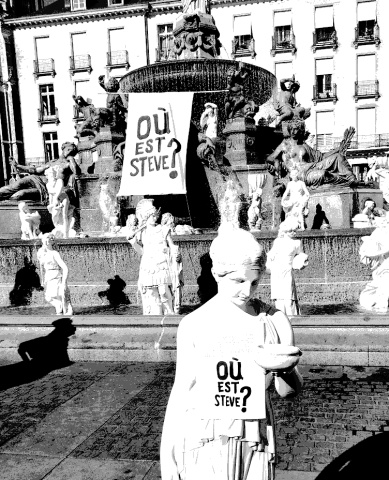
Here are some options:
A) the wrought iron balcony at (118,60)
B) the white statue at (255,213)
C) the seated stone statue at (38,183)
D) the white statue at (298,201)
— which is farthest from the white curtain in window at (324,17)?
the white statue at (298,201)

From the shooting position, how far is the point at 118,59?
44125 millimetres

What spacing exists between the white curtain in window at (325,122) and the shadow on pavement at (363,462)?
40313 mm

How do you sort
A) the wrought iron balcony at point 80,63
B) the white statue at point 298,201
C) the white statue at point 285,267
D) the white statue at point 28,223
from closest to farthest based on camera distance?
the white statue at point 285,267, the white statue at point 298,201, the white statue at point 28,223, the wrought iron balcony at point 80,63

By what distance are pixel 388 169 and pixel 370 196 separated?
316 cm

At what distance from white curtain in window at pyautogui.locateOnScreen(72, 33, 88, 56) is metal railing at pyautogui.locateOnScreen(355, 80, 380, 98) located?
23.9 m

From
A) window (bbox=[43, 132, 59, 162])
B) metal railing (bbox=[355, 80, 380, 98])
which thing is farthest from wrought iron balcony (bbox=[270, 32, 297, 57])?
Answer: window (bbox=[43, 132, 59, 162])

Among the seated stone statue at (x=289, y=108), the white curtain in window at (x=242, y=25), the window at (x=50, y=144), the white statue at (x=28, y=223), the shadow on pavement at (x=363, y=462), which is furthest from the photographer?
the window at (x=50, y=144)

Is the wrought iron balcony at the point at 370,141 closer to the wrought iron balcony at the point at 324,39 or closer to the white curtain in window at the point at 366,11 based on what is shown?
the wrought iron balcony at the point at 324,39

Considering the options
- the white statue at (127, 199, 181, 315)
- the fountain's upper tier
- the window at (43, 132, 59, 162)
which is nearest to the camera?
the white statue at (127, 199, 181, 315)

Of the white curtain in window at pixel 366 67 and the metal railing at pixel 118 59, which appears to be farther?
the metal railing at pixel 118 59

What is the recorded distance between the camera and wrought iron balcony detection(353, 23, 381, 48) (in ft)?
131

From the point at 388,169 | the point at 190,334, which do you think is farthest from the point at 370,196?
the point at 190,334

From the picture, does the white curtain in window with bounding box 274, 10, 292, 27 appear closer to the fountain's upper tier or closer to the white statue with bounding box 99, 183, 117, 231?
the fountain's upper tier

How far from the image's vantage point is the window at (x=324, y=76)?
41344mm
